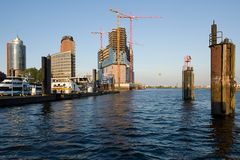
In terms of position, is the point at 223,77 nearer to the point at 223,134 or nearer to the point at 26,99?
the point at 223,134

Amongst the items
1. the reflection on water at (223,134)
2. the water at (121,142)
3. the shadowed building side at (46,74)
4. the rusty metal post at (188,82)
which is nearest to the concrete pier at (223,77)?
the reflection on water at (223,134)

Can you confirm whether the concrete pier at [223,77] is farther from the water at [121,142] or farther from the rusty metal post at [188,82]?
the rusty metal post at [188,82]

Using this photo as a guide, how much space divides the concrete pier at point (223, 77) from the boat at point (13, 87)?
6163 cm

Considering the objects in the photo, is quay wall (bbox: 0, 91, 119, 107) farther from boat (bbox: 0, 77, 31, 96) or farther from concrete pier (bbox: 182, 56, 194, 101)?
concrete pier (bbox: 182, 56, 194, 101)

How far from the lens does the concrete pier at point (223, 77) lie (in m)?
30.8

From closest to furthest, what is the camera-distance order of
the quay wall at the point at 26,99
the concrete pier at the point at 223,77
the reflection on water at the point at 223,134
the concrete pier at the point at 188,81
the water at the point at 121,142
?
the water at the point at 121,142 → the reflection on water at the point at 223,134 → the concrete pier at the point at 223,77 → the quay wall at the point at 26,99 → the concrete pier at the point at 188,81

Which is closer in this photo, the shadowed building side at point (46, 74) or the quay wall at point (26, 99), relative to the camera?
the quay wall at point (26, 99)

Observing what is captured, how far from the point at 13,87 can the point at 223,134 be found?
2745 inches

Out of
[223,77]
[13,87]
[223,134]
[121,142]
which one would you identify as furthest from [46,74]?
[223,134]

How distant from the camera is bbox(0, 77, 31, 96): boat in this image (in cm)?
7443

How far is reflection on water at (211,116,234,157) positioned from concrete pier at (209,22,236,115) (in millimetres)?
1558

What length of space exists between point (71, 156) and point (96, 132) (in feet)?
26.5

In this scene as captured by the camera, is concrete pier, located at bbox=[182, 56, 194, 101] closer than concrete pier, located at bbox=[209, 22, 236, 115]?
No

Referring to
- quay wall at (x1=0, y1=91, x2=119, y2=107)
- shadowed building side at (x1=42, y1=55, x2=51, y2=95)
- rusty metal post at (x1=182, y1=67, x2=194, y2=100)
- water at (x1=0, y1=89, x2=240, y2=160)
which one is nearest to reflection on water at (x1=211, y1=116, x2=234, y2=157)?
water at (x1=0, y1=89, x2=240, y2=160)
